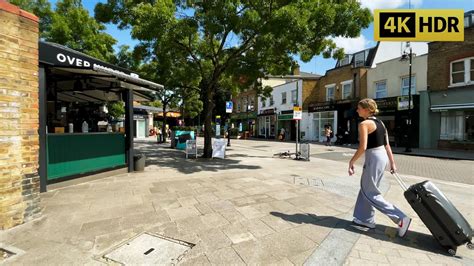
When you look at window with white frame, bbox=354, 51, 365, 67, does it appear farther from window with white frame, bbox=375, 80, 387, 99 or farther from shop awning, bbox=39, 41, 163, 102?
shop awning, bbox=39, 41, 163, 102

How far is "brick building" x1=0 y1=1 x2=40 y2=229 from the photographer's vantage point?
3826mm

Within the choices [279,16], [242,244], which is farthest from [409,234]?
[279,16]

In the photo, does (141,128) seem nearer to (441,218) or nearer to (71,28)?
(71,28)

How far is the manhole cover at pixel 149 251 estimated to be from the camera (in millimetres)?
3068

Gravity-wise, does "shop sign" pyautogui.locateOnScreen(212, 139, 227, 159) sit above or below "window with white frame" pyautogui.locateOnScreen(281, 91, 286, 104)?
below

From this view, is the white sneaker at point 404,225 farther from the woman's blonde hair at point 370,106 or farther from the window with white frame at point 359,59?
the window with white frame at point 359,59

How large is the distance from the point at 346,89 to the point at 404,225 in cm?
2263

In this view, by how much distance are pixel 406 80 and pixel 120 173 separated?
20.1 meters

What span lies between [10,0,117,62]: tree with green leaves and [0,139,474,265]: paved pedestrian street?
10.5 meters

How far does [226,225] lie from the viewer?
406cm

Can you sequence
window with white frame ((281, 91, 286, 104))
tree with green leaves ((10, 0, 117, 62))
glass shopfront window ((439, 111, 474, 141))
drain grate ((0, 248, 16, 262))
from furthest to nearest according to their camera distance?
window with white frame ((281, 91, 286, 104))
glass shopfront window ((439, 111, 474, 141))
tree with green leaves ((10, 0, 117, 62))
drain grate ((0, 248, 16, 262))

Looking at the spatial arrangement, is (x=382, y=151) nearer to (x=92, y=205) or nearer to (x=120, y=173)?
(x=92, y=205)

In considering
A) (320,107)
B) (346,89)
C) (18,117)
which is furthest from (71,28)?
(346,89)

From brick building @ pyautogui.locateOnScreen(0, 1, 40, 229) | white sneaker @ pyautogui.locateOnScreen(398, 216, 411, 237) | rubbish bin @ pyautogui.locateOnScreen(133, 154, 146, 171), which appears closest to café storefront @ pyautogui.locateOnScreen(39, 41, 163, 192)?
rubbish bin @ pyautogui.locateOnScreen(133, 154, 146, 171)
